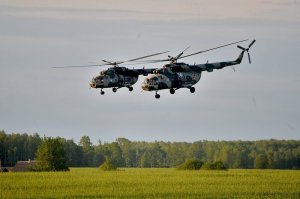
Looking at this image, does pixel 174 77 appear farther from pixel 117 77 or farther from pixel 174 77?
pixel 117 77

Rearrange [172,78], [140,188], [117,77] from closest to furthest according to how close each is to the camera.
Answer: [172,78]
[117,77]
[140,188]

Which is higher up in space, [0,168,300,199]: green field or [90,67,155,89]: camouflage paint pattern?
[90,67,155,89]: camouflage paint pattern

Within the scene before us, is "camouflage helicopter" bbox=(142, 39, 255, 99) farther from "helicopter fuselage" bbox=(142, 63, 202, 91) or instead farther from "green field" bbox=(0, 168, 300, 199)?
"green field" bbox=(0, 168, 300, 199)

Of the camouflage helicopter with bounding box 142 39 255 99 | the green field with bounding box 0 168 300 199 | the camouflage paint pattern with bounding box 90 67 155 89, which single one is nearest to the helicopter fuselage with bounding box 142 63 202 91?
the camouflage helicopter with bounding box 142 39 255 99

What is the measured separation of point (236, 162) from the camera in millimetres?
168125

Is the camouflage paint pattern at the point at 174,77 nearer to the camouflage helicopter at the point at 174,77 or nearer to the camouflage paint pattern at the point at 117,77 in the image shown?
the camouflage helicopter at the point at 174,77

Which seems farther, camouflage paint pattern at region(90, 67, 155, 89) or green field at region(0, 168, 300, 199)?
camouflage paint pattern at region(90, 67, 155, 89)

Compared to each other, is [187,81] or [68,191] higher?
[187,81]

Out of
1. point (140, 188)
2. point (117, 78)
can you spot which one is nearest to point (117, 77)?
point (117, 78)

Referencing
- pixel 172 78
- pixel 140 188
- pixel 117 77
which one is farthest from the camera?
pixel 140 188

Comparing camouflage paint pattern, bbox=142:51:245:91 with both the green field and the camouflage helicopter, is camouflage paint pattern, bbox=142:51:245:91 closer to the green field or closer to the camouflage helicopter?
the camouflage helicopter

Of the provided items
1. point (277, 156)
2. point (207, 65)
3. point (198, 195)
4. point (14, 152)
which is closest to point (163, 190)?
point (198, 195)

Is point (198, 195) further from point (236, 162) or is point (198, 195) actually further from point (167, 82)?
point (236, 162)

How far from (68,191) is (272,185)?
2037cm
